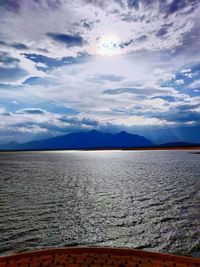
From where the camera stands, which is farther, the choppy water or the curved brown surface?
the choppy water

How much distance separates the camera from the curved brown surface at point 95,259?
10.7 meters

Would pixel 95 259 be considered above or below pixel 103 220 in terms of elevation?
above

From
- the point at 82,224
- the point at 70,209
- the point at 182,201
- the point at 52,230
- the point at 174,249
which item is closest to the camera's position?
the point at 174,249

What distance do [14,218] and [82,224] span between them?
5666mm

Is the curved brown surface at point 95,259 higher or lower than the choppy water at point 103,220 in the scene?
higher

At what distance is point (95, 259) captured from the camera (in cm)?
1116

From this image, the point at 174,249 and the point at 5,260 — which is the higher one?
the point at 5,260

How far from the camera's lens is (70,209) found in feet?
77.3

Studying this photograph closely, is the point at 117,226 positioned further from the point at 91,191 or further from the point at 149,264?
the point at 91,191

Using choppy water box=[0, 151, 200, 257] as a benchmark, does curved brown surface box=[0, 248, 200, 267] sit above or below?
above

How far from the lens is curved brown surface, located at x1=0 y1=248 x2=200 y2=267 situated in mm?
10664

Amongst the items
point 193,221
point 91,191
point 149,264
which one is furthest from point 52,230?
point 91,191

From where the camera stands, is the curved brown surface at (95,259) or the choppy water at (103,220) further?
the choppy water at (103,220)

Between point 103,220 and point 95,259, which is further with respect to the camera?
point 103,220
